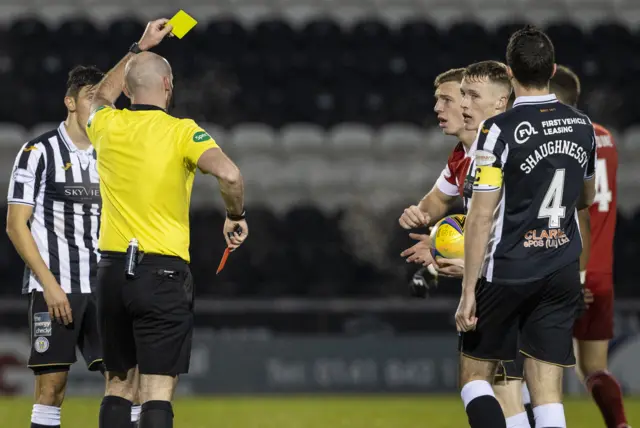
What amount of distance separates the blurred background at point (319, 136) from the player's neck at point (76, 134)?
507 centimetres

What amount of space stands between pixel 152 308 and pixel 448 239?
1492mm

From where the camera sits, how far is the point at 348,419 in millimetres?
9055

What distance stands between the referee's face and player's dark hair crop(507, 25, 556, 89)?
454 millimetres

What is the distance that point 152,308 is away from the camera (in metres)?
4.66

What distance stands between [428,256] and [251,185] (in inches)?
316

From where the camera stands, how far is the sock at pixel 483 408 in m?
4.62

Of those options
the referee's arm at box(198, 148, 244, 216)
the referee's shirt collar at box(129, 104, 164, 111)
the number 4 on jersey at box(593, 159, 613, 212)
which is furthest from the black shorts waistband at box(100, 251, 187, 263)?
the number 4 on jersey at box(593, 159, 613, 212)

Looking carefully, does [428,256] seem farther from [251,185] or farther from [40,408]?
[251,185]

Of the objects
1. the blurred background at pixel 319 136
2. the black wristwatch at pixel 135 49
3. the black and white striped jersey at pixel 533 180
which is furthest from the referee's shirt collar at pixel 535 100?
the blurred background at pixel 319 136

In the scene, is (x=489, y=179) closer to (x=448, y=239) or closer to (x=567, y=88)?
(x=448, y=239)

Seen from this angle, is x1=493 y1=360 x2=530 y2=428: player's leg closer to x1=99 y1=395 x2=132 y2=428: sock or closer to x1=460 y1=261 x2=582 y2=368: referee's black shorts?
x1=460 y1=261 x2=582 y2=368: referee's black shorts

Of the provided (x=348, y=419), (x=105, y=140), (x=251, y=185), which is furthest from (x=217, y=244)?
(x=105, y=140)

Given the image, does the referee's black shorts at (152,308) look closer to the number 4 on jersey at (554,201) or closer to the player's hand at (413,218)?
the player's hand at (413,218)

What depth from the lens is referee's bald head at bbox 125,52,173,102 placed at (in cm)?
475
